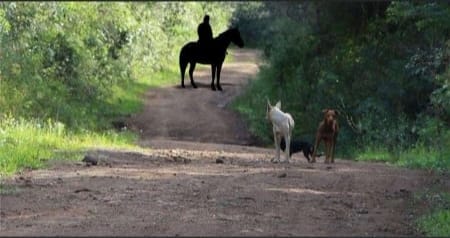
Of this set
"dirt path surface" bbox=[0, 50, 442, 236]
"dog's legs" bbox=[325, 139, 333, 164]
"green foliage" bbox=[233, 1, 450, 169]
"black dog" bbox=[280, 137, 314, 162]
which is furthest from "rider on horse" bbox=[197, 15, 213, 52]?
"green foliage" bbox=[233, 1, 450, 169]

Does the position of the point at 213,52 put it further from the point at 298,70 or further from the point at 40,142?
the point at 298,70

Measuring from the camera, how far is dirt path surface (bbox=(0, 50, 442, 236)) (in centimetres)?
944

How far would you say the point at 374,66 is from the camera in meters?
23.3

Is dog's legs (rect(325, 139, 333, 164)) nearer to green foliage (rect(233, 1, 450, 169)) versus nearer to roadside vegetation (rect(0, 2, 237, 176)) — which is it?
green foliage (rect(233, 1, 450, 169))

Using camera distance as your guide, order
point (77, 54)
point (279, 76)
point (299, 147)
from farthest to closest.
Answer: point (279, 76)
point (77, 54)
point (299, 147)

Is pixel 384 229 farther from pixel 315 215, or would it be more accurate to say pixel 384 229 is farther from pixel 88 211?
pixel 88 211

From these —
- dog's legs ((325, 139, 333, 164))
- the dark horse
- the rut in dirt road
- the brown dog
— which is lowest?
the rut in dirt road

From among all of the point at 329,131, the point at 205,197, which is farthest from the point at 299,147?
the point at 205,197

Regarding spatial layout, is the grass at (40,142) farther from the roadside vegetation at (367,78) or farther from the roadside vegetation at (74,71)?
the roadside vegetation at (367,78)

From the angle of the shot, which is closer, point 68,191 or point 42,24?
point 68,191

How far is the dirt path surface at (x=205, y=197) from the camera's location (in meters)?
9.44

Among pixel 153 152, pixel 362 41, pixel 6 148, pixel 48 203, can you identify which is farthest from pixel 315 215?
pixel 362 41

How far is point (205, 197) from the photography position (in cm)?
1141

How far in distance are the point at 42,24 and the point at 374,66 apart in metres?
8.97
